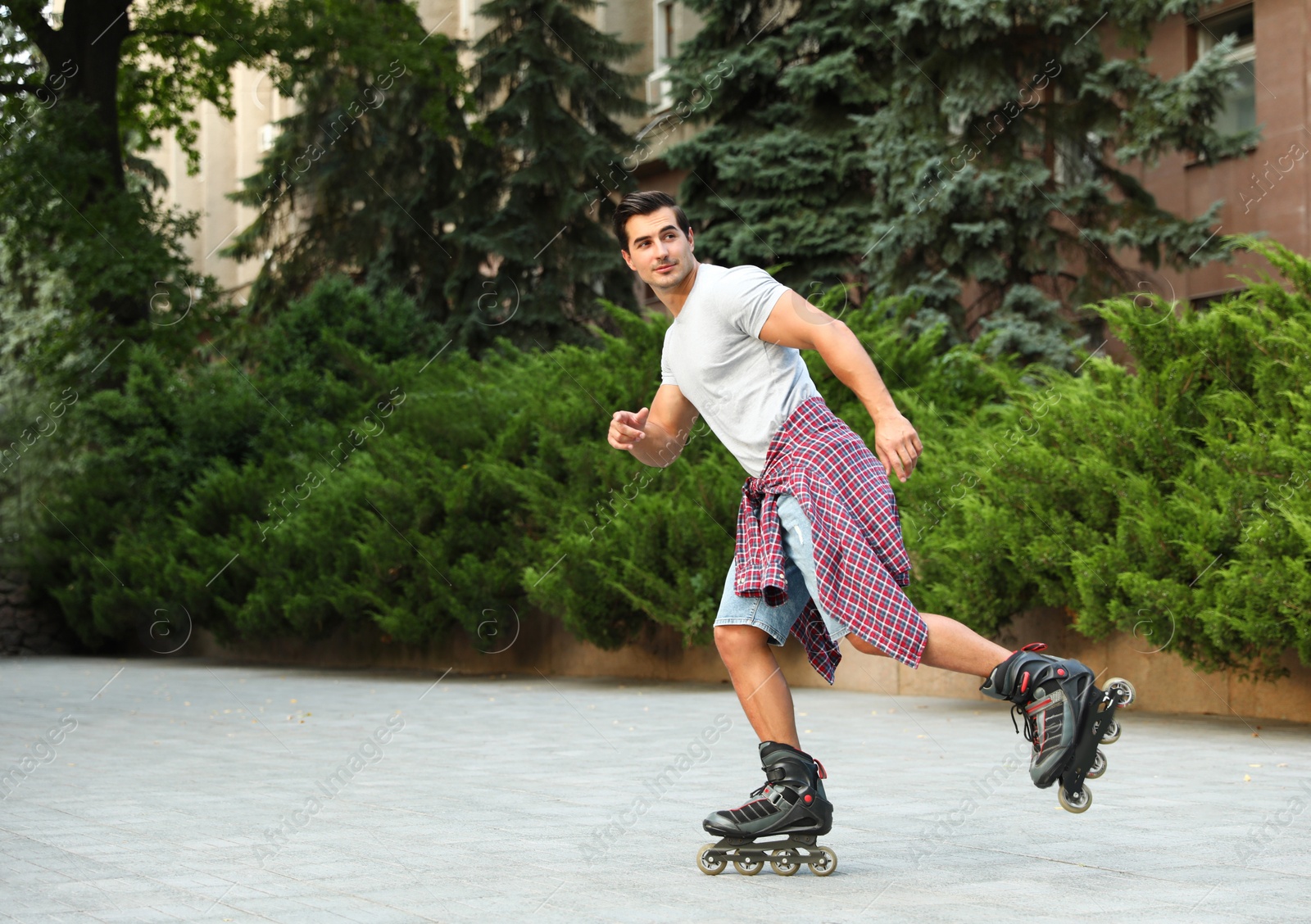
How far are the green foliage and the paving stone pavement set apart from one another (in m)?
0.65

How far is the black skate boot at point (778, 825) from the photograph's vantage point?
14.1ft

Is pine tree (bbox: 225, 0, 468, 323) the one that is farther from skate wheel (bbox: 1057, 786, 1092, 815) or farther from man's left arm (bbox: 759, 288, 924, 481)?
skate wheel (bbox: 1057, 786, 1092, 815)

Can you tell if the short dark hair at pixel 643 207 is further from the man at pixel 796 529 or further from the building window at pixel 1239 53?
the building window at pixel 1239 53

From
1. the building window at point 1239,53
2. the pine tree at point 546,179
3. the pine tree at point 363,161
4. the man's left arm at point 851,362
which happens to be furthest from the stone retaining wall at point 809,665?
the building window at point 1239,53

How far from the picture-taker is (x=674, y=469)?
1163cm

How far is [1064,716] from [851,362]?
107 centimetres

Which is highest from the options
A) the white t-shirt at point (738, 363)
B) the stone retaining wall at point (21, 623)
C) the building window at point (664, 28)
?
the building window at point (664, 28)

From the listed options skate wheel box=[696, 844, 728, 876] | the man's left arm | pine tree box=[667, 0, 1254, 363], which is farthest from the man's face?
pine tree box=[667, 0, 1254, 363]

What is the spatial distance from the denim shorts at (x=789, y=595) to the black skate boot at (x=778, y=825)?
0.36 m

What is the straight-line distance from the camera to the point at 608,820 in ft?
17.8

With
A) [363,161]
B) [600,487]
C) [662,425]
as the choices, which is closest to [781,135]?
[600,487]

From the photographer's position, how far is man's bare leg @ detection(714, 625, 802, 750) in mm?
4355

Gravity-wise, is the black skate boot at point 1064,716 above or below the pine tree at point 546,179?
below

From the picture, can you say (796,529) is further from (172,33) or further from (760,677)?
(172,33)
